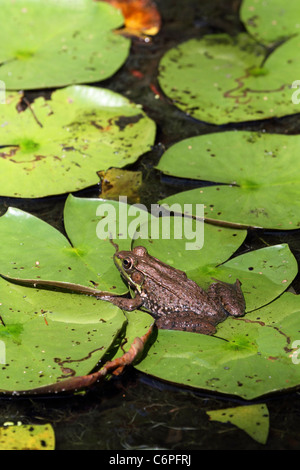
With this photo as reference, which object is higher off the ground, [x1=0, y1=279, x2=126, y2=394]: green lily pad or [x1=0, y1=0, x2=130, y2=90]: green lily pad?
[x1=0, y1=0, x2=130, y2=90]: green lily pad

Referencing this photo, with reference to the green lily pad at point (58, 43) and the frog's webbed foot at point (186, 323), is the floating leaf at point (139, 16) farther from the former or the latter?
the frog's webbed foot at point (186, 323)

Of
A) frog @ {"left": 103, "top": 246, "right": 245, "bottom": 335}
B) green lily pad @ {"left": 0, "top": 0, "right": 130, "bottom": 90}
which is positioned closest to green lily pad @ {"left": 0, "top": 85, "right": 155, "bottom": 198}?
green lily pad @ {"left": 0, "top": 0, "right": 130, "bottom": 90}

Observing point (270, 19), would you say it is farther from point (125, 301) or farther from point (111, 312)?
point (111, 312)

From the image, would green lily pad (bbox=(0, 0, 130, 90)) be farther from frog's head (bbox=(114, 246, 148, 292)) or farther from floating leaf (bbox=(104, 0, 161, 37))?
frog's head (bbox=(114, 246, 148, 292))

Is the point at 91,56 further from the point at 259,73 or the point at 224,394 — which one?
the point at 224,394
